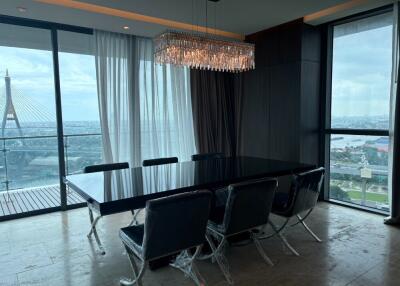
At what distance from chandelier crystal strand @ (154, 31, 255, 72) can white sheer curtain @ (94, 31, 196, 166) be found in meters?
1.60

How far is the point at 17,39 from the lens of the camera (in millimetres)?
4070

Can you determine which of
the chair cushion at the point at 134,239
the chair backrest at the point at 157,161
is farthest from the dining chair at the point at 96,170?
the chair cushion at the point at 134,239

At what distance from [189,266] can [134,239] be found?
581 mm

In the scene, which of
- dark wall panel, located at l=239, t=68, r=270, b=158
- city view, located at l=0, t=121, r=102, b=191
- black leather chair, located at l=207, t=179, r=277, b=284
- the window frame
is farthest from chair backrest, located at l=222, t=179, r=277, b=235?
city view, located at l=0, t=121, r=102, b=191

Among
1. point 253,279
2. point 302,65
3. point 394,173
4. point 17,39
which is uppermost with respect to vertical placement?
point 17,39

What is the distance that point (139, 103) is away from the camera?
482 centimetres

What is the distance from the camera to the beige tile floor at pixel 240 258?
8.19 feet

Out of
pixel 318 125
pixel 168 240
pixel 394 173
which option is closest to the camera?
pixel 168 240

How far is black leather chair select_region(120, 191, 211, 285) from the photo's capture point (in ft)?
6.38

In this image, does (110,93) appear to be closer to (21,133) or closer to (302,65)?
(21,133)

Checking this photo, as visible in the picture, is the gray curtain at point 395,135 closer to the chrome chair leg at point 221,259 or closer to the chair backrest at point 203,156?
the chair backrest at point 203,156

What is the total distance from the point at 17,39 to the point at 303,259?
450 centimetres

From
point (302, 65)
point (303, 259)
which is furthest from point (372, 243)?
point (302, 65)

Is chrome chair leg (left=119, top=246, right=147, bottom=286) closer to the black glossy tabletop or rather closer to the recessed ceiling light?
the black glossy tabletop
